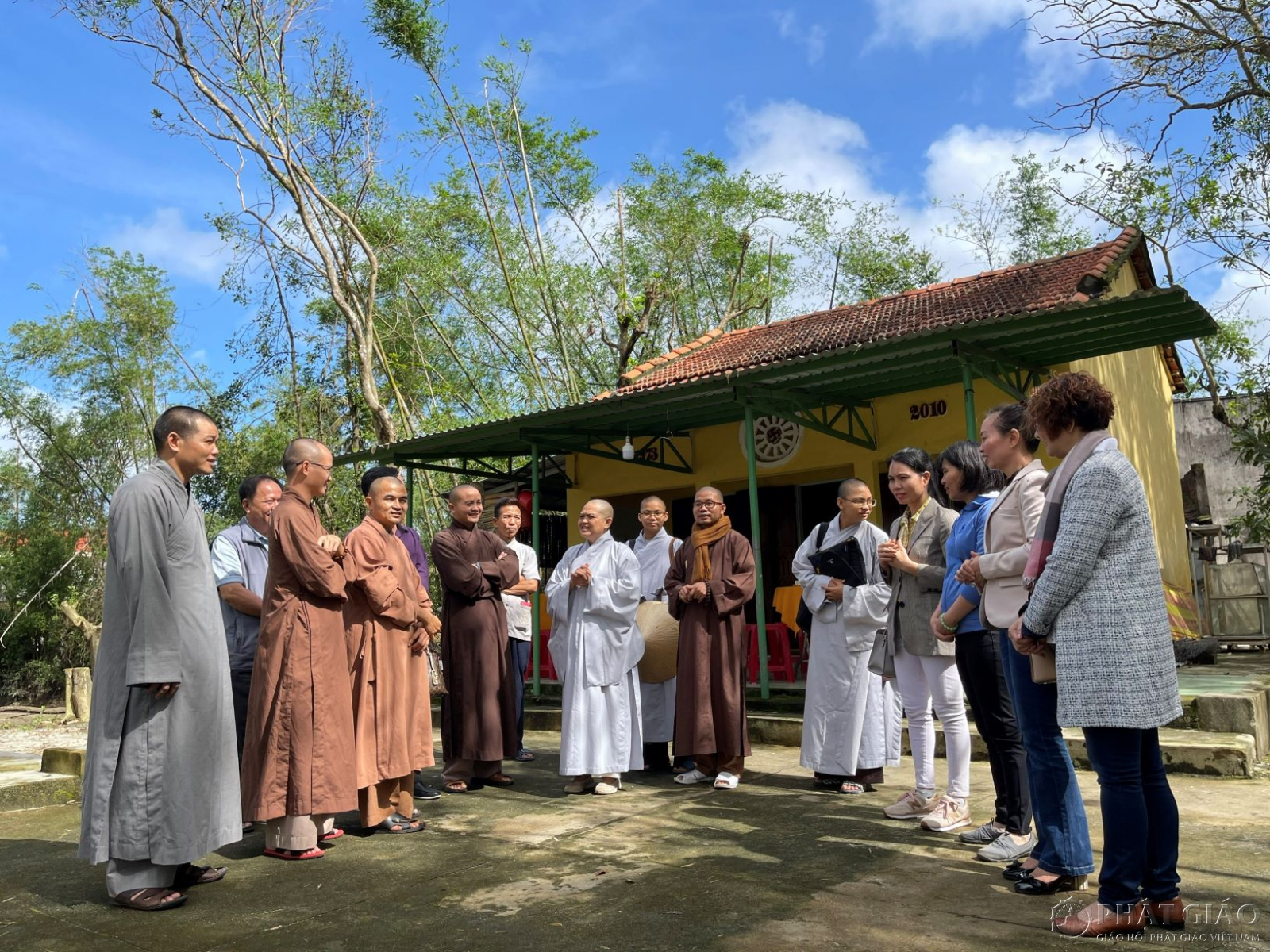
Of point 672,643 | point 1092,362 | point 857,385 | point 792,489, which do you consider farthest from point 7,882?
point 1092,362

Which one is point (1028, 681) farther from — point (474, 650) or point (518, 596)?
point (518, 596)

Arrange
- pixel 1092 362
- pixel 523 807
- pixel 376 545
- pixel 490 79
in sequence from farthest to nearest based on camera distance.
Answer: pixel 490 79, pixel 1092 362, pixel 523 807, pixel 376 545

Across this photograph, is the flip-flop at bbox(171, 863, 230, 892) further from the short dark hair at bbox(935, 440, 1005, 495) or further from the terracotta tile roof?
the terracotta tile roof

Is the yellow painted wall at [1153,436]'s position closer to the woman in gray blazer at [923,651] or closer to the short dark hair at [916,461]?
the short dark hair at [916,461]

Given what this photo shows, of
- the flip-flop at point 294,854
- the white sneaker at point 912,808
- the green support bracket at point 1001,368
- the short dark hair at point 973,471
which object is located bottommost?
the white sneaker at point 912,808

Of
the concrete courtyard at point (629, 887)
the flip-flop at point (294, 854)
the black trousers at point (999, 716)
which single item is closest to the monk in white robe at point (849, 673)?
the concrete courtyard at point (629, 887)

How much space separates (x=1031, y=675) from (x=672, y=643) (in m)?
3.08

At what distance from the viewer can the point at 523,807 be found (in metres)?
5.10

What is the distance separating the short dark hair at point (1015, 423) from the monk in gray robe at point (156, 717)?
3.08 metres

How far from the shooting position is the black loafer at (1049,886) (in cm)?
328

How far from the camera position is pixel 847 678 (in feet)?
17.5

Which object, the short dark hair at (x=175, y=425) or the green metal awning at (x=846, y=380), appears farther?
the green metal awning at (x=846, y=380)

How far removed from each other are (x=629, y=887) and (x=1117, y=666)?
187cm

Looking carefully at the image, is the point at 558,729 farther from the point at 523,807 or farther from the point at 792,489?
the point at 792,489
